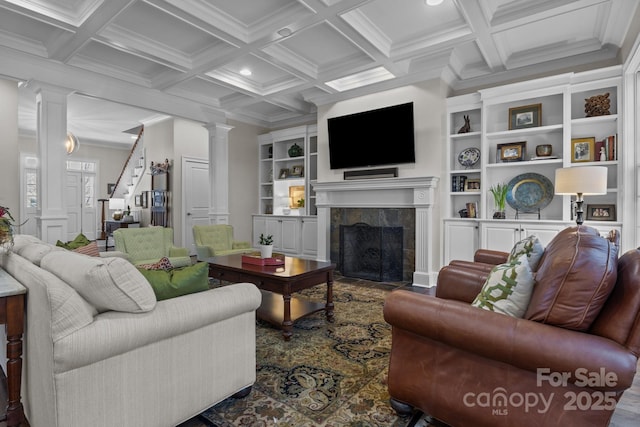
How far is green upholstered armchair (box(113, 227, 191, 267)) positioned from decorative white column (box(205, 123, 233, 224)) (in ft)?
5.18

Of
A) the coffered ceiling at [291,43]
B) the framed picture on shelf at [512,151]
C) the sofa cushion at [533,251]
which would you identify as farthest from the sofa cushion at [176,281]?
the framed picture on shelf at [512,151]

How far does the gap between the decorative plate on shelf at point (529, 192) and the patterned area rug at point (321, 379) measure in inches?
99.3

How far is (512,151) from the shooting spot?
4309mm

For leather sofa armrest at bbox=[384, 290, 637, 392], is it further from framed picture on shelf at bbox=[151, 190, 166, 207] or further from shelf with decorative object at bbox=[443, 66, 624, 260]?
framed picture on shelf at bbox=[151, 190, 166, 207]

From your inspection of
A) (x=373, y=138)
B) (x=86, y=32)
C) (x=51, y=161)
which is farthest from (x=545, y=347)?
(x=51, y=161)

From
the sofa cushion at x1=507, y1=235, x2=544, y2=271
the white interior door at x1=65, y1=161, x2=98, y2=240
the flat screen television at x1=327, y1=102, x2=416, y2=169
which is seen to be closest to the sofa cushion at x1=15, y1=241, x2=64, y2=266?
the sofa cushion at x1=507, y1=235, x2=544, y2=271

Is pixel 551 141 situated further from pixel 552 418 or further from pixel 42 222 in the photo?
pixel 42 222

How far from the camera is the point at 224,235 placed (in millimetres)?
5020

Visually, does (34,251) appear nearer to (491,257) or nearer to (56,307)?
(56,307)

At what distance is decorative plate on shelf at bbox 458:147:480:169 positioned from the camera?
15.1 ft

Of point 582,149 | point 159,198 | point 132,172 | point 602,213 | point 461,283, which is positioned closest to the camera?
point 461,283

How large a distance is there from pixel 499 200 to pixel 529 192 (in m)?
0.36

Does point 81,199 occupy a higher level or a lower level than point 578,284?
higher

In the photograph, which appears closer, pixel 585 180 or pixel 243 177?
pixel 585 180
